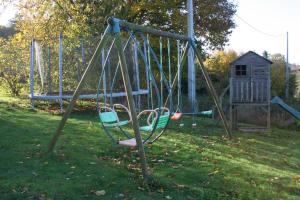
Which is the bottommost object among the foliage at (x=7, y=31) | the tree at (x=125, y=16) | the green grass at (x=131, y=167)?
the green grass at (x=131, y=167)

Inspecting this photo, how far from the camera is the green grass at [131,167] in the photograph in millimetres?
6000

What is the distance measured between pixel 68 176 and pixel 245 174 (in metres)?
3.02

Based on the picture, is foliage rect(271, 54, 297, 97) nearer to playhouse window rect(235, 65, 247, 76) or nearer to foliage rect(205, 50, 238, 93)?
foliage rect(205, 50, 238, 93)

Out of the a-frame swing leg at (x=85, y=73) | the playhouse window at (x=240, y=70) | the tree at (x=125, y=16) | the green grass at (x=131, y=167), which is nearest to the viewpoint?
the green grass at (x=131, y=167)

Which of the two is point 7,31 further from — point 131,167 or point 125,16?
point 131,167

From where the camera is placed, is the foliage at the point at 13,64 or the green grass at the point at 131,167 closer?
the green grass at the point at 131,167

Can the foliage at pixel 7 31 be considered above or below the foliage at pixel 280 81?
above

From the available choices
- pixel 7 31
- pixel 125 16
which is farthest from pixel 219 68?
pixel 7 31

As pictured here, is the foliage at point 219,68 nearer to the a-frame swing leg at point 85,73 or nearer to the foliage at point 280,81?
the foliage at point 280,81

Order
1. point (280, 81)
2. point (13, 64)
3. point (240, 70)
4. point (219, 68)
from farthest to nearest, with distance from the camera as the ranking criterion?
point (280, 81) < point (219, 68) < point (13, 64) < point (240, 70)

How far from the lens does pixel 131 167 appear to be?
283 inches

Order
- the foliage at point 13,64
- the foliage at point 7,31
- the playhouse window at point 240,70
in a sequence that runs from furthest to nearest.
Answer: the foliage at point 7,31, the foliage at point 13,64, the playhouse window at point 240,70

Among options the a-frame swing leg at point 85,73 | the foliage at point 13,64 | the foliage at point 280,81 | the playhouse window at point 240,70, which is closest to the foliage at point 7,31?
the foliage at point 13,64

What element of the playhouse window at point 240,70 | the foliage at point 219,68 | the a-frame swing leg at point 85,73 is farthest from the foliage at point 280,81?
the a-frame swing leg at point 85,73
